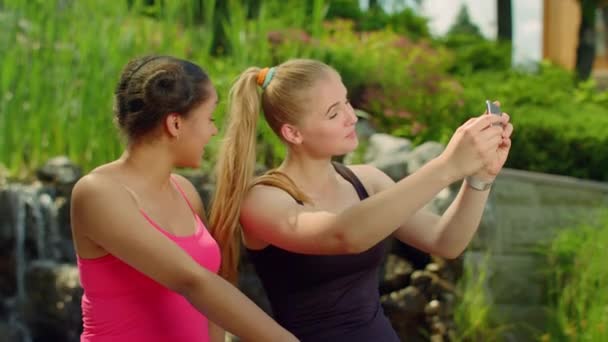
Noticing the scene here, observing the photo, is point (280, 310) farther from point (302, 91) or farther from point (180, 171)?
point (180, 171)

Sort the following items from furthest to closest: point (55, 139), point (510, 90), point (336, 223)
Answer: point (510, 90) → point (55, 139) → point (336, 223)

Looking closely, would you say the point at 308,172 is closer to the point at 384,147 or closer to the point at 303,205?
the point at 303,205

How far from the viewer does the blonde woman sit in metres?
2.23

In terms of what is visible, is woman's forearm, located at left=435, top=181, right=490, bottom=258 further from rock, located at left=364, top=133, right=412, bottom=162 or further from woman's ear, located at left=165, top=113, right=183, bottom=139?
rock, located at left=364, top=133, right=412, bottom=162

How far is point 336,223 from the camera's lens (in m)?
2.03

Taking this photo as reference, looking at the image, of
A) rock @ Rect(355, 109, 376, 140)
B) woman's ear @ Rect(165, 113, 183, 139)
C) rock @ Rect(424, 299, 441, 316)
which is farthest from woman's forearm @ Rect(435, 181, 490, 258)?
rock @ Rect(355, 109, 376, 140)

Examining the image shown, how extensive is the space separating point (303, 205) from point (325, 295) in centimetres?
23

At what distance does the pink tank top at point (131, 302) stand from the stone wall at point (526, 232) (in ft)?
13.4

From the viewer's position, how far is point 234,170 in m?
2.28

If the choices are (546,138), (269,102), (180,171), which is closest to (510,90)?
(546,138)

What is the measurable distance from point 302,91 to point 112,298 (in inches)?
26.5

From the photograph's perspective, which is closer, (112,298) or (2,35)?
(112,298)

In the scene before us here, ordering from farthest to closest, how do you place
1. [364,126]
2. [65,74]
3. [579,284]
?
[364,126]
[65,74]
[579,284]

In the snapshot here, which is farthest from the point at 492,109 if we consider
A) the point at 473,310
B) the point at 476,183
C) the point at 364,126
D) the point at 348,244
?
the point at 364,126
